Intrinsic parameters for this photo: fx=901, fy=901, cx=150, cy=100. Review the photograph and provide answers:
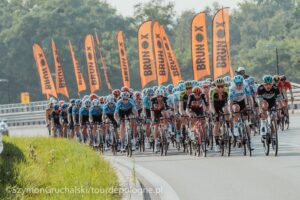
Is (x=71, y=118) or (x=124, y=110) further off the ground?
(x=124, y=110)

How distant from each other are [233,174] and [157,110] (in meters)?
8.16

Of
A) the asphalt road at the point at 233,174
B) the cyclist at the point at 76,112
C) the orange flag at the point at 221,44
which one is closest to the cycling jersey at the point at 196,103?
the asphalt road at the point at 233,174

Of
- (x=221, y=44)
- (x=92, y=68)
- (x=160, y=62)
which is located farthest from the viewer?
(x=92, y=68)

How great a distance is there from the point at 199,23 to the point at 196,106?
19993 millimetres

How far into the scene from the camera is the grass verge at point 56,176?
11.4 meters

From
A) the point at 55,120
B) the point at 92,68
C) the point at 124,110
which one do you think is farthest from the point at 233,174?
the point at 92,68

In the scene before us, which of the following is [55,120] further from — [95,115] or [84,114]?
[95,115]

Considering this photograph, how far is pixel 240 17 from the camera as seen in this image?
15812 centimetres

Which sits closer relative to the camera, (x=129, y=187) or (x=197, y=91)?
(x=129, y=187)

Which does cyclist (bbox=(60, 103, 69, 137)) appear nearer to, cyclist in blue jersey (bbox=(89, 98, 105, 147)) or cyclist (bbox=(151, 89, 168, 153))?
cyclist in blue jersey (bbox=(89, 98, 105, 147))

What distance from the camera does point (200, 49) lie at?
130ft

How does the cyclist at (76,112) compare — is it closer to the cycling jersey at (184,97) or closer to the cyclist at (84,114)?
the cyclist at (84,114)

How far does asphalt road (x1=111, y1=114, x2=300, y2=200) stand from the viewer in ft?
40.1

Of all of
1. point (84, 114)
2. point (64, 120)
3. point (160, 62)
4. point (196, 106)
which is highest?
point (160, 62)
